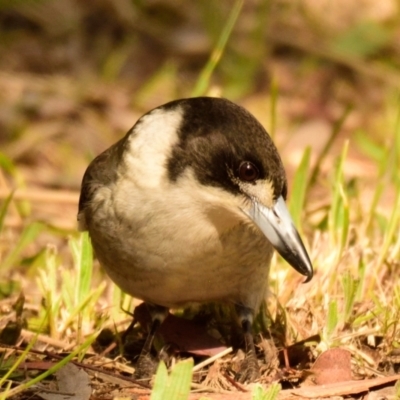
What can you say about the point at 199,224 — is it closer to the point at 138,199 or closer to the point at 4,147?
the point at 138,199

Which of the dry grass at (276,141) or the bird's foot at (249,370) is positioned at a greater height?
the dry grass at (276,141)

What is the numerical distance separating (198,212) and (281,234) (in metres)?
0.27

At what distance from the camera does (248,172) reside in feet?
9.73

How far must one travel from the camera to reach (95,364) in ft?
10.3

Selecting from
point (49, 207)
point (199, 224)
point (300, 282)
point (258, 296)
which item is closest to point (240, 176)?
point (199, 224)

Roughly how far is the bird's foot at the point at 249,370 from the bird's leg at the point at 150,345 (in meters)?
0.28

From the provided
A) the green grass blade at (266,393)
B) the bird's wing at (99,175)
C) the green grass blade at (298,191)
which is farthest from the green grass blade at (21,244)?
the green grass blade at (266,393)

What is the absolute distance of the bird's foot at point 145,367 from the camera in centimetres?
309

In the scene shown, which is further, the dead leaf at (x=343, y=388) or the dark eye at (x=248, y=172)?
the dark eye at (x=248, y=172)

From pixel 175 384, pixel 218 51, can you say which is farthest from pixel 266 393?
pixel 218 51

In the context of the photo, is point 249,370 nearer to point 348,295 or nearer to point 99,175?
point 348,295

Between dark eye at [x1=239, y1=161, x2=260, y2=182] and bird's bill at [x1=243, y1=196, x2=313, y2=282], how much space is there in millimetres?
79

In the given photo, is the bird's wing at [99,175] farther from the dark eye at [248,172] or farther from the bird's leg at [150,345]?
the dark eye at [248,172]

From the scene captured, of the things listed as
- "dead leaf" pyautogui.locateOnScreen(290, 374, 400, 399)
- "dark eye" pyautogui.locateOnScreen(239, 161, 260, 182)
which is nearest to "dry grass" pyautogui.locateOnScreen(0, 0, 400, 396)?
"dead leaf" pyautogui.locateOnScreen(290, 374, 400, 399)
